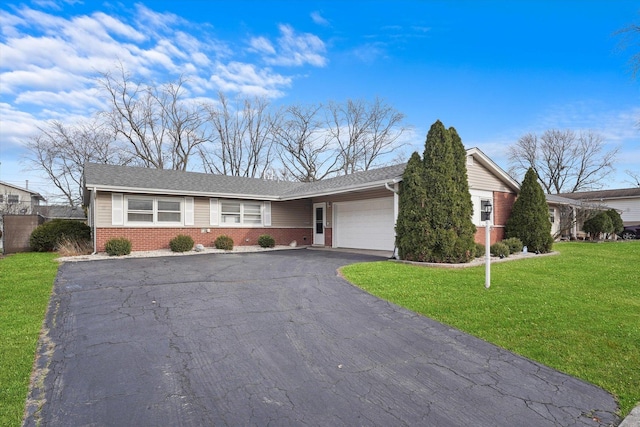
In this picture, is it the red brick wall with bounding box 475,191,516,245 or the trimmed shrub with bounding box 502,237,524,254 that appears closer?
the trimmed shrub with bounding box 502,237,524,254

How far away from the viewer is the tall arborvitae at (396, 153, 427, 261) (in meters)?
10.7

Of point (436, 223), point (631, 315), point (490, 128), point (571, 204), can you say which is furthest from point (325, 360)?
point (571, 204)

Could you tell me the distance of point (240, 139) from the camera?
118ft

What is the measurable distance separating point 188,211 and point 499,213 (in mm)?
14213

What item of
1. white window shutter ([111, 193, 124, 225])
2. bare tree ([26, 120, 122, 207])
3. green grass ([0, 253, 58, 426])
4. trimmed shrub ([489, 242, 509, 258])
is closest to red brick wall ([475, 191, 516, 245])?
trimmed shrub ([489, 242, 509, 258])

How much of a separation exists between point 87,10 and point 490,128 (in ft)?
66.9

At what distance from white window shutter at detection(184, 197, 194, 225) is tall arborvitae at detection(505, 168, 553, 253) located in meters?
14.4

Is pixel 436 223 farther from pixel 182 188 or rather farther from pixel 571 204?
pixel 571 204

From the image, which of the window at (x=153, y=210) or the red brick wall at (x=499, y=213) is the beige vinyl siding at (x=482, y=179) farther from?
the window at (x=153, y=210)

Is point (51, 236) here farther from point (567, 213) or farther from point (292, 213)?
point (567, 213)

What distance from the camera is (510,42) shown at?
13617 mm

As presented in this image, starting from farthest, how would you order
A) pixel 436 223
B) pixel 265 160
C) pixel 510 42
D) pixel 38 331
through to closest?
pixel 265 160 < pixel 510 42 < pixel 436 223 < pixel 38 331

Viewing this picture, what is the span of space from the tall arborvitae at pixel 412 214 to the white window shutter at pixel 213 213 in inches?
356

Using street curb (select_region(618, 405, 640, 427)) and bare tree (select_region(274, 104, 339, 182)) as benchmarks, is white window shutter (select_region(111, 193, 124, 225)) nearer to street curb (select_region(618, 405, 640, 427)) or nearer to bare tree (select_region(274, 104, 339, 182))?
street curb (select_region(618, 405, 640, 427))
